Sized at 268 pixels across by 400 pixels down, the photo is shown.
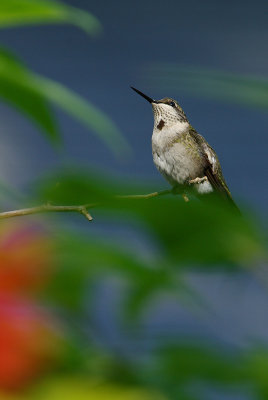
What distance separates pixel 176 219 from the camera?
0.38 metres

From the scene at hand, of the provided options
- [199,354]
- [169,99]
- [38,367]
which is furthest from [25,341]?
[169,99]

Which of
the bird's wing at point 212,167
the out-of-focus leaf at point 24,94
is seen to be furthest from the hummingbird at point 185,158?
the out-of-focus leaf at point 24,94

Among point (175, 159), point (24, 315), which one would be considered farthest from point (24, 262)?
point (175, 159)

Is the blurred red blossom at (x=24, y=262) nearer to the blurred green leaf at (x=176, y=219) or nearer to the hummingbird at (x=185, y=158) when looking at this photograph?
the blurred green leaf at (x=176, y=219)

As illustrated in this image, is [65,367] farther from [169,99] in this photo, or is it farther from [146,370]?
[169,99]

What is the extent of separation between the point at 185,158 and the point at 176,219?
3.31 m

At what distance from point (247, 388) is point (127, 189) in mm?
157

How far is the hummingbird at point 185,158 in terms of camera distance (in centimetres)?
348

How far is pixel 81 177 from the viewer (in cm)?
40

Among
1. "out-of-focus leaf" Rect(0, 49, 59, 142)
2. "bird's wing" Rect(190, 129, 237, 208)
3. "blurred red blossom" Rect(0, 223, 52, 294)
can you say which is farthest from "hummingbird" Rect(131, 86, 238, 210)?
"blurred red blossom" Rect(0, 223, 52, 294)

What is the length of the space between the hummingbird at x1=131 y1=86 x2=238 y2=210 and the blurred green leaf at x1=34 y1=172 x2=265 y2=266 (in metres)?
2.84

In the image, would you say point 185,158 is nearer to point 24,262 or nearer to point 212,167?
point 212,167

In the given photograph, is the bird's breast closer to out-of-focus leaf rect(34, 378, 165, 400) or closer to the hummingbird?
the hummingbird

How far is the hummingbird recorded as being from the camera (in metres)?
3.48
